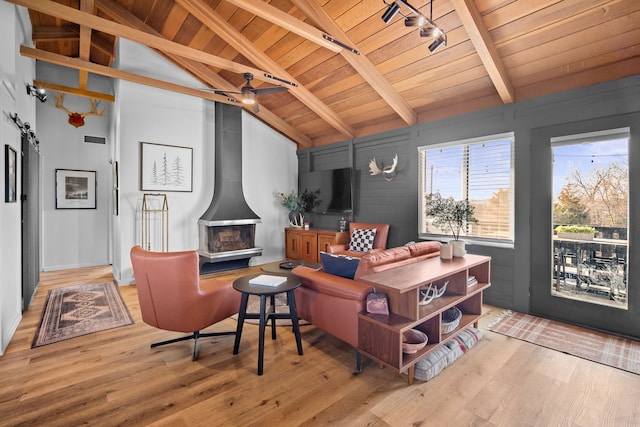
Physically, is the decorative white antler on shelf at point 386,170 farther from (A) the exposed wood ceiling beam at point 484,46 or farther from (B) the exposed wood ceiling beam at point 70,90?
(B) the exposed wood ceiling beam at point 70,90

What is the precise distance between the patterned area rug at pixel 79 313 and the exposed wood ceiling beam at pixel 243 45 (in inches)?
151

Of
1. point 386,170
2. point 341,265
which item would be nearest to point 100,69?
point 341,265

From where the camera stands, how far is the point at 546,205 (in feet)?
11.4

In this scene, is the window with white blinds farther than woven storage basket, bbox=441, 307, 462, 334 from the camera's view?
Yes

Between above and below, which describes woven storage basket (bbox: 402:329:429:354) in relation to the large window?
below

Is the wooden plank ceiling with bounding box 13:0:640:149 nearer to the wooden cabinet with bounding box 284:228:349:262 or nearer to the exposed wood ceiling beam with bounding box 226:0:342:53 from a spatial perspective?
the exposed wood ceiling beam with bounding box 226:0:342:53

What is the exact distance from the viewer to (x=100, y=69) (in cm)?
424

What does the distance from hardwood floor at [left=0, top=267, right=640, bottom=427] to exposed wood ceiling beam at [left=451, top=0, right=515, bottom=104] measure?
2810 mm

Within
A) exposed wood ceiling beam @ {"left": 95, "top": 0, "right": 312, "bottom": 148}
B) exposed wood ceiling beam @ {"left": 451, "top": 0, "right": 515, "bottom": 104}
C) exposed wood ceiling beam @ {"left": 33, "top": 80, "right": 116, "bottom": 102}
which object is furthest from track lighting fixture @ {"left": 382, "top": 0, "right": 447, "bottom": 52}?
exposed wood ceiling beam @ {"left": 33, "top": 80, "right": 116, "bottom": 102}

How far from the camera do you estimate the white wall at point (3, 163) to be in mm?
2688

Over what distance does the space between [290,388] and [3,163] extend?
10.3 feet

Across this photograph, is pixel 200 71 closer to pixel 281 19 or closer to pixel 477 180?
pixel 281 19

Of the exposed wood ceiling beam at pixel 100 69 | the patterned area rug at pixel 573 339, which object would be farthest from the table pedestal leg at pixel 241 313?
the exposed wood ceiling beam at pixel 100 69

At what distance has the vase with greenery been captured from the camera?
6543 mm
